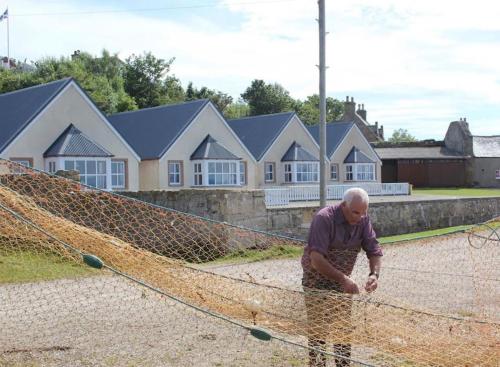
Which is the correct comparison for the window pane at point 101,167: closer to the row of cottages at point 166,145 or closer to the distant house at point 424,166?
the row of cottages at point 166,145

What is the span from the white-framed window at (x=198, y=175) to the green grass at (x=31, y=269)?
61.6 feet

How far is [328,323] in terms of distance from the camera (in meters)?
5.49

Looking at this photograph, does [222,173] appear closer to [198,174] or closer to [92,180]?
[198,174]

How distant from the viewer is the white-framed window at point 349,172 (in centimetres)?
3928

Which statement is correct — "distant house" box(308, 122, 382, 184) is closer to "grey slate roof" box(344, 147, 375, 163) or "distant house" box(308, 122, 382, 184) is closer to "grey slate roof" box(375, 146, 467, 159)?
"grey slate roof" box(344, 147, 375, 163)

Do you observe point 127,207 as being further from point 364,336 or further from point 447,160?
point 447,160

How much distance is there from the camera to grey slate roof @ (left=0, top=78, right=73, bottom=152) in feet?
76.5

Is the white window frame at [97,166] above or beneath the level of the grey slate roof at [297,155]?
beneath

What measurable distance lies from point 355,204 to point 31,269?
7.38 meters

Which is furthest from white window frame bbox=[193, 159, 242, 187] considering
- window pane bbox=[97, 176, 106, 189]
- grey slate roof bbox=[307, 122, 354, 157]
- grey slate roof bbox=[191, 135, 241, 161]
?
grey slate roof bbox=[307, 122, 354, 157]

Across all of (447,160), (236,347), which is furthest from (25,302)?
(447,160)

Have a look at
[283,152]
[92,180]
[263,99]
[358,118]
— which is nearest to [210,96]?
[263,99]

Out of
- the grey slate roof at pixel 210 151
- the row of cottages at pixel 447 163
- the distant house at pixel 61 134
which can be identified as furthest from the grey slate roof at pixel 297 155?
the row of cottages at pixel 447 163

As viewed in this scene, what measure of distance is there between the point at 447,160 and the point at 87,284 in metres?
49.5
